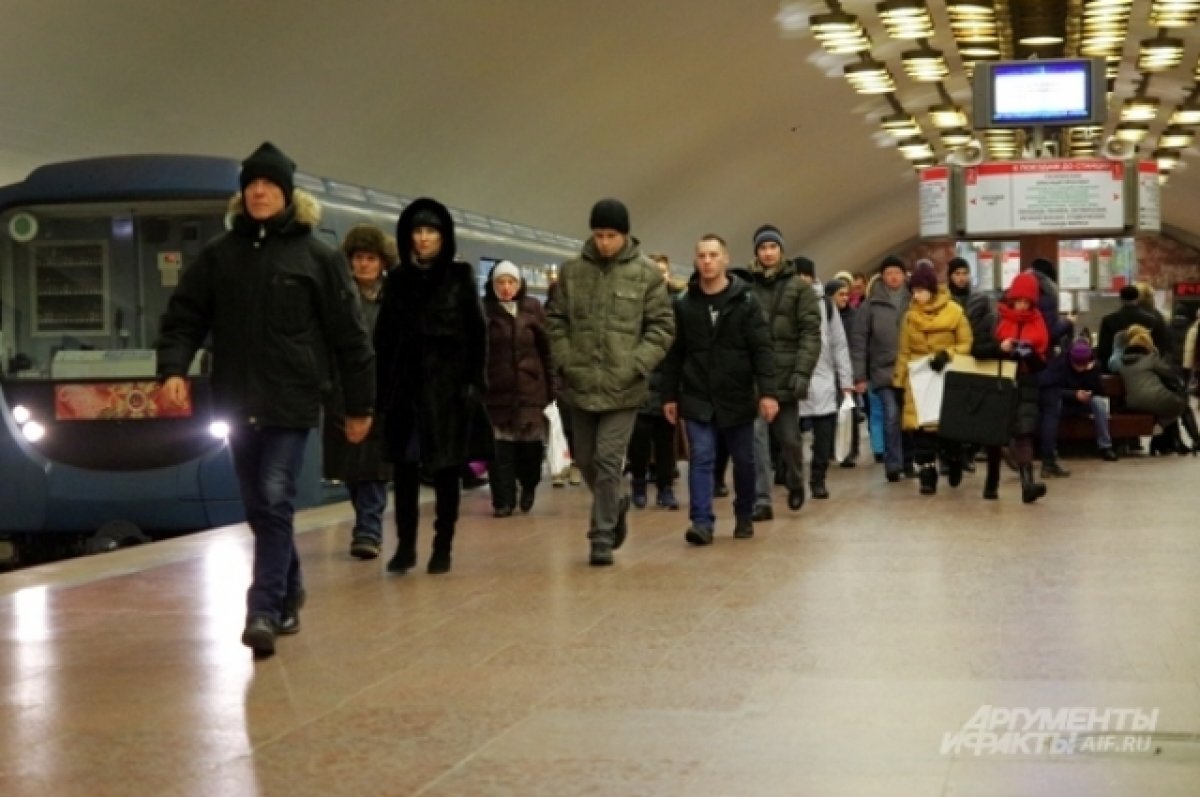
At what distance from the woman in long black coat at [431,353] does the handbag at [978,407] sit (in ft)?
16.7

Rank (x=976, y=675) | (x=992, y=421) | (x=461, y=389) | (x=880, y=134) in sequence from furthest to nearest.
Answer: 1. (x=880, y=134)
2. (x=992, y=421)
3. (x=461, y=389)
4. (x=976, y=675)

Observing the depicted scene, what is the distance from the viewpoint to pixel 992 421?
47.3 feet

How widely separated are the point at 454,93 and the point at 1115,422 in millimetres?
7233

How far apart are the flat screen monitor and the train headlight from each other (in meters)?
10.9

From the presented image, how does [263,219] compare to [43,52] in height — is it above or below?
below

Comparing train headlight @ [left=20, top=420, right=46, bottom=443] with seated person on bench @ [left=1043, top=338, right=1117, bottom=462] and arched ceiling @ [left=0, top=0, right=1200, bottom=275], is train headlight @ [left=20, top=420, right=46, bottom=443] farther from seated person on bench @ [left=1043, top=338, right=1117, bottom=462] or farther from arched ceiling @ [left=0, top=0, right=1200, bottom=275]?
seated person on bench @ [left=1043, top=338, right=1117, bottom=462]

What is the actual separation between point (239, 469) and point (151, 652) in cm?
75

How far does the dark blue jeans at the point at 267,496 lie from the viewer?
811 centimetres

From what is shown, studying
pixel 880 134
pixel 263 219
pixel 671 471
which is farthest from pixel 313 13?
pixel 880 134

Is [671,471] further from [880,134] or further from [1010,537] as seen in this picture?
[880,134]

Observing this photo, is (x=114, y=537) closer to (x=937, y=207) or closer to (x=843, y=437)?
(x=843, y=437)

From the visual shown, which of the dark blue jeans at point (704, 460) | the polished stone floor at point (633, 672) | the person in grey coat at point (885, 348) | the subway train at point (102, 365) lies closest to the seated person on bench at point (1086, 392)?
the person in grey coat at point (885, 348)

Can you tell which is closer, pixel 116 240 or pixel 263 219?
pixel 263 219

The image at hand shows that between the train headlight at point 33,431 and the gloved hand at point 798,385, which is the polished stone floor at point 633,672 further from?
the train headlight at point 33,431
